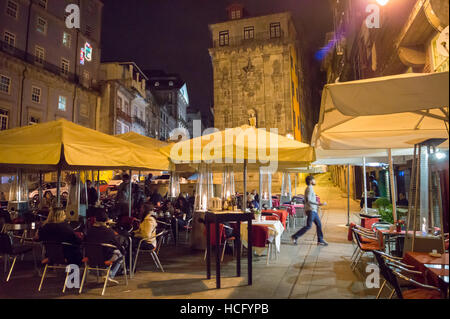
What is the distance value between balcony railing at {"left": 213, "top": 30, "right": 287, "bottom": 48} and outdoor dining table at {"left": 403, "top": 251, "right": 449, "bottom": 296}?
118 feet

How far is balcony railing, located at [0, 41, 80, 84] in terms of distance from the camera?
2444 centimetres

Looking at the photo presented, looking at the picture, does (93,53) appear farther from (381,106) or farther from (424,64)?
(381,106)

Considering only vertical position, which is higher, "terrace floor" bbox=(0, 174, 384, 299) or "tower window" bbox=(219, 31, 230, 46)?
"tower window" bbox=(219, 31, 230, 46)

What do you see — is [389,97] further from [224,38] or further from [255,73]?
[224,38]

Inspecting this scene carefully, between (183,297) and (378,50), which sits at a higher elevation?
(378,50)

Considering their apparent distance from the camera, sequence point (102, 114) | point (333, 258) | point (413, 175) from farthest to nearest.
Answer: point (102, 114)
point (333, 258)
point (413, 175)

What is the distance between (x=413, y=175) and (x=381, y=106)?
2159 mm

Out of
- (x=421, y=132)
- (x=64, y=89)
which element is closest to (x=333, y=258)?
(x=421, y=132)

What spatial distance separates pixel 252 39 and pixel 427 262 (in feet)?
123

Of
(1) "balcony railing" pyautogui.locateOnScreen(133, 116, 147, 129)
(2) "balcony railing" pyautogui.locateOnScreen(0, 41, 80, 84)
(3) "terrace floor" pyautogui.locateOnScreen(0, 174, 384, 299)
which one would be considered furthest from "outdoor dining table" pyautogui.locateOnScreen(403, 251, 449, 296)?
(1) "balcony railing" pyautogui.locateOnScreen(133, 116, 147, 129)

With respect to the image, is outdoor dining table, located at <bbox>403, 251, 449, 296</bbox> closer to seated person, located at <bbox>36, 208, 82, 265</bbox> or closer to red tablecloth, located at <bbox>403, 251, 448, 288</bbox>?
red tablecloth, located at <bbox>403, 251, 448, 288</bbox>

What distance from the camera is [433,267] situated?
11.7 feet

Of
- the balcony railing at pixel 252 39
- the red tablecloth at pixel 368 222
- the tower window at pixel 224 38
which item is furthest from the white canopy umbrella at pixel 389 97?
the tower window at pixel 224 38
